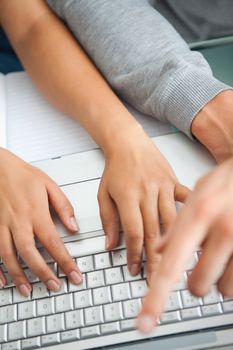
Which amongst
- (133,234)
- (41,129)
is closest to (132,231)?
(133,234)

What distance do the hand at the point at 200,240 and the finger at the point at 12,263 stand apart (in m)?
0.22

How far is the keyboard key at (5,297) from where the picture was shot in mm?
473

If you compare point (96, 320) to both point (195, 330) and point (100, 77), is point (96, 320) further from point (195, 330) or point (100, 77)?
point (100, 77)

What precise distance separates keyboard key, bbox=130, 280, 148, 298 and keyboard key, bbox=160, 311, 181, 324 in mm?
32

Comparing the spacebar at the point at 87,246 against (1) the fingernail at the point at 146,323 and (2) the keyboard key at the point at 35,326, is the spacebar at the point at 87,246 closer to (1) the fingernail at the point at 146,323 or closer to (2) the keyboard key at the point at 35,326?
(2) the keyboard key at the point at 35,326

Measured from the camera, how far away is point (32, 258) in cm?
48

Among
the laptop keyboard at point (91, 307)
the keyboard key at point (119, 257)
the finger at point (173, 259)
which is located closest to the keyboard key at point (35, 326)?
the laptop keyboard at point (91, 307)

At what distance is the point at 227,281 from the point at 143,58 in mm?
343

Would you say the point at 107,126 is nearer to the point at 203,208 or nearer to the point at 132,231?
the point at 132,231

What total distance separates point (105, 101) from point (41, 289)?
0.90ft

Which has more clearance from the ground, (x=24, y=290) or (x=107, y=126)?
(x=107, y=126)

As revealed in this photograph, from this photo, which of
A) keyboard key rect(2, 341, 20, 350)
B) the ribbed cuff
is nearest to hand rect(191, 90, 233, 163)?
the ribbed cuff

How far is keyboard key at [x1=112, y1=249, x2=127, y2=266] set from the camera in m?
0.47

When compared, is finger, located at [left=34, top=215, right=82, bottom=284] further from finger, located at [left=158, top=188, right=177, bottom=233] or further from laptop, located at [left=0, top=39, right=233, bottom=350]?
finger, located at [left=158, top=188, right=177, bottom=233]
